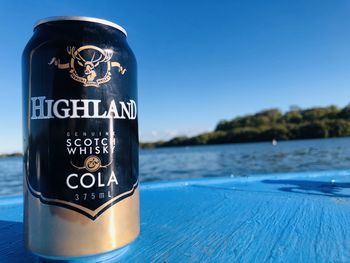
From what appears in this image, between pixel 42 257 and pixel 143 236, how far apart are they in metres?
0.26

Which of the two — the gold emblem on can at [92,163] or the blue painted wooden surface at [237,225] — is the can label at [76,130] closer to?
the gold emblem on can at [92,163]

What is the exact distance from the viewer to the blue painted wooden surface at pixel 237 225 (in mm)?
555

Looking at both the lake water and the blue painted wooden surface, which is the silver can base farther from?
the lake water

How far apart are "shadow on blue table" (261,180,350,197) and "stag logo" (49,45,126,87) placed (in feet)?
3.16

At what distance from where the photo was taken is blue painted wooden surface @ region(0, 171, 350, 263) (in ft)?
1.82

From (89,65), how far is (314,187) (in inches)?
44.7

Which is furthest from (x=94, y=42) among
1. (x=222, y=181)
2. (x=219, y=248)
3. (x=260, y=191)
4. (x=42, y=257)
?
(x=222, y=181)

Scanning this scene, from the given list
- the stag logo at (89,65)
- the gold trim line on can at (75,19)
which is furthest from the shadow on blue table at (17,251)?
the gold trim line on can at (75,19)

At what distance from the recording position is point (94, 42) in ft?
1.57

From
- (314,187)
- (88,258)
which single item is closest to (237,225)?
(88,258)

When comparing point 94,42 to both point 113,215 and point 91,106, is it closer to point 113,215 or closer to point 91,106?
point 91,106

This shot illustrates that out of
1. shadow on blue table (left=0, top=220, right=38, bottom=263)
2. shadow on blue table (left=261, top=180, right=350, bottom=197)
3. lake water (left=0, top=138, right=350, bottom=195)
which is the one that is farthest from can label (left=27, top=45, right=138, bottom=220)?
lake water (left=0, top=138, right=350, bottom=195)

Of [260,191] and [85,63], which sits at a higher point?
[85,63]

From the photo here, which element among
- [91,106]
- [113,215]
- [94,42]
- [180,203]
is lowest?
[180,203]
